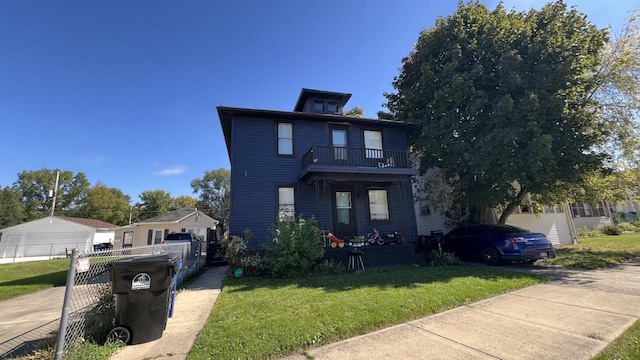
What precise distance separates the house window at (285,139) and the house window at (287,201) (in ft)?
5.58

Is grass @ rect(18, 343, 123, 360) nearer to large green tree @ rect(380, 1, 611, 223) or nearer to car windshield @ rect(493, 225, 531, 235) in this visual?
car windshield @ rect(493, 225, 531, 235)

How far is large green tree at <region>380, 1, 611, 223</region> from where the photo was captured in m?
10.4

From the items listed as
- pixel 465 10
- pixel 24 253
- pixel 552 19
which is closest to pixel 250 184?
pixel 465 10

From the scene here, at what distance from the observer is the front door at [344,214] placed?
1172 cm

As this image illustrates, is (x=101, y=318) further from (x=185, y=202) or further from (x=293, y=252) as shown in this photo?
(x=185, y=202)

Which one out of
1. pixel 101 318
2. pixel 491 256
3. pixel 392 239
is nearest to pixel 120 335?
pixel 101 318

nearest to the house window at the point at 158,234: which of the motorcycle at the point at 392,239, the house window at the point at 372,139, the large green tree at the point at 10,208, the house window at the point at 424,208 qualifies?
the house window at the point at 372,139

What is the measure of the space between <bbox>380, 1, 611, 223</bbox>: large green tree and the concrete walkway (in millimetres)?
6328

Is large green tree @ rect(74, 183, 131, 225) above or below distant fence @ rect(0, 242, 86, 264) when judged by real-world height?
above

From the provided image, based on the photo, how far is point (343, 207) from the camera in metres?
12.0

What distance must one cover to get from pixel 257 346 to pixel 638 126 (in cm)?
1741

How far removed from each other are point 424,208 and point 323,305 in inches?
535

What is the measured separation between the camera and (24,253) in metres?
24.7

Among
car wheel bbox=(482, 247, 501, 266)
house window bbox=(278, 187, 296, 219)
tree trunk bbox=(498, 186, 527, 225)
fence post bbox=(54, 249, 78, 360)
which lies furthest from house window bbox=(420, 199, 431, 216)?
fence post bbox=(54, 249, 78, 360)
